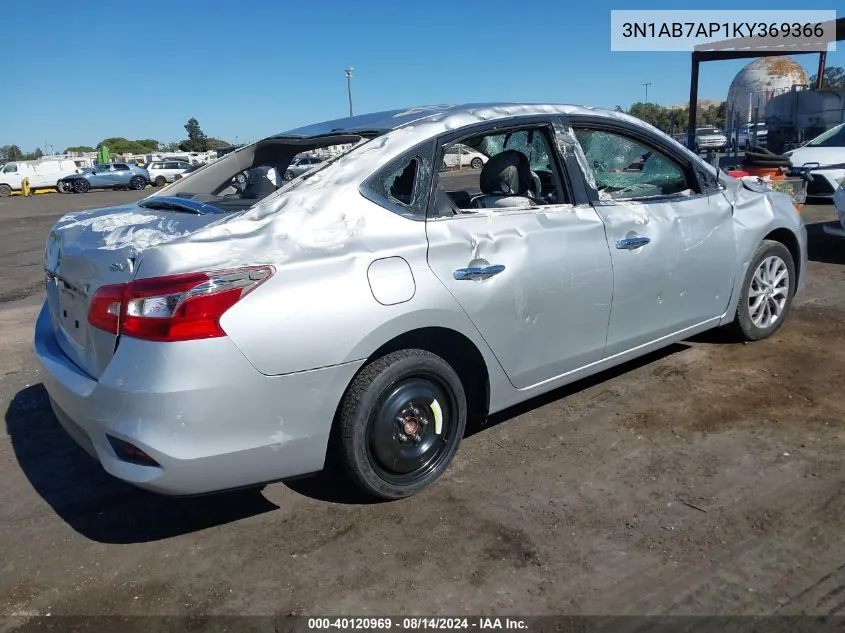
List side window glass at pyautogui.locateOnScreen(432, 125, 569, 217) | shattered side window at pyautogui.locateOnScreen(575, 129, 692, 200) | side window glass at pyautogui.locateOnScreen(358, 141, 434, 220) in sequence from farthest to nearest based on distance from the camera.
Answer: shattered side window at pyautogui.locateOnScreen(575, 129, 692, 200) < side window glass at pyautogui.locateOnScreen(432, 125, 569, 217) < side window glass at pyautogui.locateOnScreen(358, 141, 434, 220)

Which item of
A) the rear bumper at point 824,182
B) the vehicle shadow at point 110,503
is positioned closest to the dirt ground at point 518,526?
the vehicle shadow at point 110,503

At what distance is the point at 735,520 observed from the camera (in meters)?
2.83

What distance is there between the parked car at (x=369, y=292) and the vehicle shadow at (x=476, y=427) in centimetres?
26

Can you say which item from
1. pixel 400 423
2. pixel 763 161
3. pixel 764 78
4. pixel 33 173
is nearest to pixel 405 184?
pixel 400 423

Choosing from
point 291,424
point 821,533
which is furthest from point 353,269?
point 821,533

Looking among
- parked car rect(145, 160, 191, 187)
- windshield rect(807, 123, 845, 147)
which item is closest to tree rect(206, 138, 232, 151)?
parked car rect(145, 160, 191, 187)

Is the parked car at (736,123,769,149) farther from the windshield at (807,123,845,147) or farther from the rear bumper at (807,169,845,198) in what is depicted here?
the rear bumper at (807,169,845,198)

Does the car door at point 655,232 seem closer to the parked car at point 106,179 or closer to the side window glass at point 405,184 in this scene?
the side window glass at point 405,184

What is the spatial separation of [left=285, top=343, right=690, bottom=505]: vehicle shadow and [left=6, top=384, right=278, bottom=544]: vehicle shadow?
22 centimetres

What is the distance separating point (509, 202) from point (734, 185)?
78.1 inches

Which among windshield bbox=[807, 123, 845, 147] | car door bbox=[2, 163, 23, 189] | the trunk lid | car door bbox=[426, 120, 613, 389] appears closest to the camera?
the trunk lid

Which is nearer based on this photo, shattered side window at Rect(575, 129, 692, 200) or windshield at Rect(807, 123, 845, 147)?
shattered side window at Rect(575, 129, 692, 200)

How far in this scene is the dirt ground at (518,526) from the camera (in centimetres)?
246

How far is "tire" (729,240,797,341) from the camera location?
462cm
